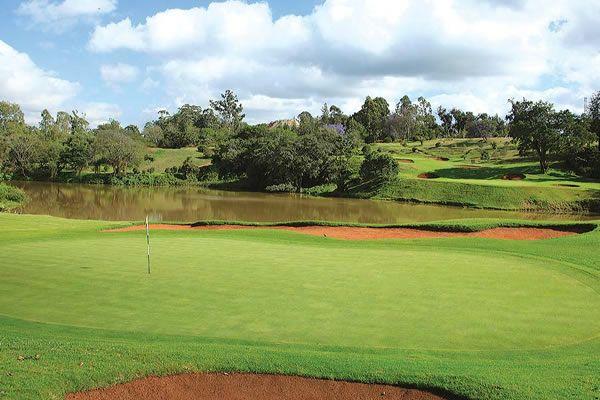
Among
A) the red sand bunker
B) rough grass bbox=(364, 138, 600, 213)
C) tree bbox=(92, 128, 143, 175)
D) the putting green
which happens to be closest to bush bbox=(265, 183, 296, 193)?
rough grass bbox=(364, 138, 600, 213)

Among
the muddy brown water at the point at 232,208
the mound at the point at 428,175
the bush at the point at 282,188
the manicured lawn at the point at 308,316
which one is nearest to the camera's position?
the manicured lawn at the point at 308,316

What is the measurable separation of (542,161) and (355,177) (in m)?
24.5

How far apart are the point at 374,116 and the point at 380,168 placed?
228ft

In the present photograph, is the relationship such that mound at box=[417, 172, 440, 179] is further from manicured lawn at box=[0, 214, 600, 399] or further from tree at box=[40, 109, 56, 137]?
tree at box=[40, 109, 56, 137]

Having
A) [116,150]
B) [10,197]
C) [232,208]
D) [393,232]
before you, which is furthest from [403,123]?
[393,232]

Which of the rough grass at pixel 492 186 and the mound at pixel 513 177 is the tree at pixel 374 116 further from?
the mound at pixel 513 177

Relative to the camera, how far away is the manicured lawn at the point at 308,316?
26.2ft

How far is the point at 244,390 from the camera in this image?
772cm

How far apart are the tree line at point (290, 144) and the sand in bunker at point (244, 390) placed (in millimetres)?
59567

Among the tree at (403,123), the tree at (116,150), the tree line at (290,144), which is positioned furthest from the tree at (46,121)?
the tree at (403,123)

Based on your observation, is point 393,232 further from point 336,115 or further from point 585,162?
point 336,115

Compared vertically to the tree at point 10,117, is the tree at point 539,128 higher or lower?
lower

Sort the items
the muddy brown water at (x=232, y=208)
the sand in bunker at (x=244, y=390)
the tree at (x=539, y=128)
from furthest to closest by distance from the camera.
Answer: the tree at (x=539, y=128) → the muddy brown water at (x=232, y=208) → the sand in bunker at (x=244, y=390)

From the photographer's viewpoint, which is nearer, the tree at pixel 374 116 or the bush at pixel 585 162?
the bush at pixel 585 162
